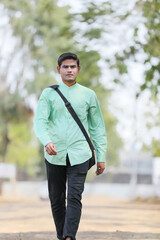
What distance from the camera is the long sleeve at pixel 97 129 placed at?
6.54 meters

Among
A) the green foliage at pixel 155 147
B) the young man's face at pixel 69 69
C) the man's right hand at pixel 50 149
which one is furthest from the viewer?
the green foliage at pixel 155 147

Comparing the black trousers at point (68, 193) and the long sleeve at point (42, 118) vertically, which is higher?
the long sleeve at point (42, 118)

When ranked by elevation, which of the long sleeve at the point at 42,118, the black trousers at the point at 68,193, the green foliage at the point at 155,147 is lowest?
the green foliage at the point at 155,147

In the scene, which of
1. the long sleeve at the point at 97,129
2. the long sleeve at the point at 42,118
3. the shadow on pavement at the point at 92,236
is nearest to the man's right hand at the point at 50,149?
the long sleeve at the point at 42,118

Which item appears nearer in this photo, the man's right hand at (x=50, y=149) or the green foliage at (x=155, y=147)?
the man's right hand at (x=50, y=149)

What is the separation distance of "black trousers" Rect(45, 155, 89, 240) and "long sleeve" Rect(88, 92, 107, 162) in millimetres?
213

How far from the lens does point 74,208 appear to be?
20.6 ft

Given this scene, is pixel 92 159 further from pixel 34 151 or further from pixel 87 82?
pixel 34 151

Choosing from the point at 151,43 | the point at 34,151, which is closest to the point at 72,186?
the point at 151,43

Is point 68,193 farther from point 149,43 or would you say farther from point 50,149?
point 149,43

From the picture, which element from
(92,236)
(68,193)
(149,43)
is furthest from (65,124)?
(149,43)

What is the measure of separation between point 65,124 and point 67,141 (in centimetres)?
17

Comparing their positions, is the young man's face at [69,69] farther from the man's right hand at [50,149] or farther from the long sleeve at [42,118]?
the man's right hand at [50,149]

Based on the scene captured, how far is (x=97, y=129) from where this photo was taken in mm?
6629
